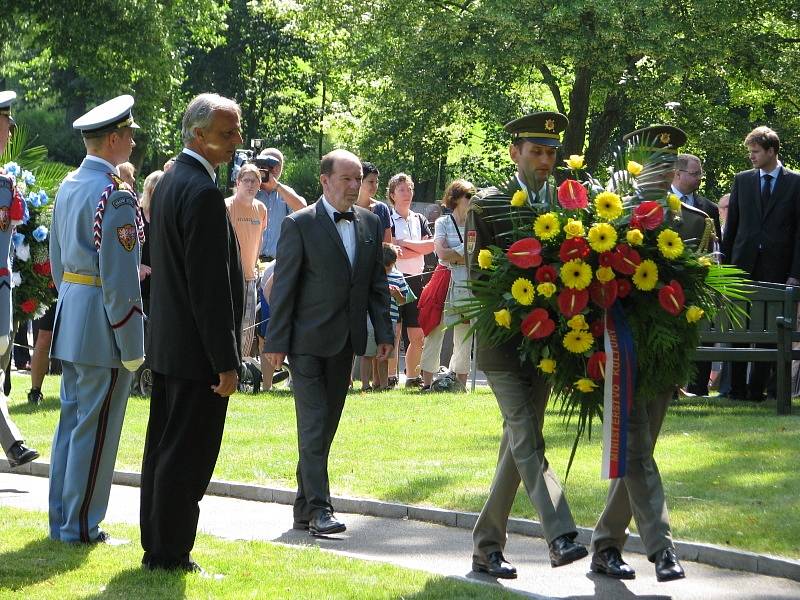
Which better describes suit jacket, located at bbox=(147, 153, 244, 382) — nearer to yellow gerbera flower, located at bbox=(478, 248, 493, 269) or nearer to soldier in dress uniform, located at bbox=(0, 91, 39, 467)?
yellow gerbera flower, located at bbox=(478, 248, 493, 269)

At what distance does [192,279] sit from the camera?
21.4ft

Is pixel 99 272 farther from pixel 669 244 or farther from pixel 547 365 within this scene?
pixel 669 244

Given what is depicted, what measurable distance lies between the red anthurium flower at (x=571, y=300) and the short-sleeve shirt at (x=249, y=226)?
352 inches

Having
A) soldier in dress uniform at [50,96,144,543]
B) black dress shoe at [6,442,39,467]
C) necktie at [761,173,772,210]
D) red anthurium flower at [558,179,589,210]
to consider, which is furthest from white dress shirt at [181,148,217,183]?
necktie at [761,173,772,210]

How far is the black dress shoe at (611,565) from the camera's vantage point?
23.1 feet

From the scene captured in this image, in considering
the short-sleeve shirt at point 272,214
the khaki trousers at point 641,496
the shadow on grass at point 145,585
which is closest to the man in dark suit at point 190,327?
the shadow on grass at point 145,585

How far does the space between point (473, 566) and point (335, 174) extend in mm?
2810

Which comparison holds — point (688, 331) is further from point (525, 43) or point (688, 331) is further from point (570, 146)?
point (570, 146)

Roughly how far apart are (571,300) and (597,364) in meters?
0.35

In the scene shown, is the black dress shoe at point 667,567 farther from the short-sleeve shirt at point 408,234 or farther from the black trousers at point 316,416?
the short-sleeve shirt at point 408,234

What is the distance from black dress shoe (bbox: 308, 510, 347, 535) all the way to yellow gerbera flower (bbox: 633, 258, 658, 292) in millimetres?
2683

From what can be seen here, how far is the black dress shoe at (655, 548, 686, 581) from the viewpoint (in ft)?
21.3

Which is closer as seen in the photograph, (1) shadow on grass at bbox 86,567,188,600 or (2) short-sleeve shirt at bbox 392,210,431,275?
(1) shadow on grass at bbox 86,567,188,600

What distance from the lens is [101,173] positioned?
749cm
